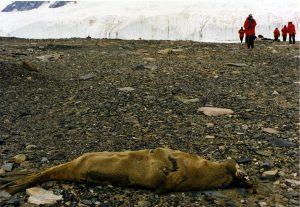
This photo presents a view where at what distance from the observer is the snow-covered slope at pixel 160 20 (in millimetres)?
89250

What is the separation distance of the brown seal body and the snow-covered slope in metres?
80.5

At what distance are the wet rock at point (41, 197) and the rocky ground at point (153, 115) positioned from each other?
0.07m

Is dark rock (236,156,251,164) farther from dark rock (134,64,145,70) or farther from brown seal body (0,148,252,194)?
dark rock (134,64,145,70)

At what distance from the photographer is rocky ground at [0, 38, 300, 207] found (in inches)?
193

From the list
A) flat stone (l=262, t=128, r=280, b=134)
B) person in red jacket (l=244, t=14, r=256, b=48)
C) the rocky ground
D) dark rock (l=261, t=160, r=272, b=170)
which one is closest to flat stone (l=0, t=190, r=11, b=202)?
the rocky ground

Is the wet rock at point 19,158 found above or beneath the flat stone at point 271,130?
above

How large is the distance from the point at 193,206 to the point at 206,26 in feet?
296

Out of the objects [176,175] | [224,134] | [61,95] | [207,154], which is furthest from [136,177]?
[61,95]

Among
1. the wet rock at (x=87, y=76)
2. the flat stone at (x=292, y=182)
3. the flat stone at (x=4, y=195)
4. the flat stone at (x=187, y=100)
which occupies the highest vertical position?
the wet rock at (x=87, y=76)

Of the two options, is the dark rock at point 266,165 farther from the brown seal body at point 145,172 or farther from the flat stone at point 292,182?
the brown seal body at point 145,172

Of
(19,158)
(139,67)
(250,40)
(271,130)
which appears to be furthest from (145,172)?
(250,40)

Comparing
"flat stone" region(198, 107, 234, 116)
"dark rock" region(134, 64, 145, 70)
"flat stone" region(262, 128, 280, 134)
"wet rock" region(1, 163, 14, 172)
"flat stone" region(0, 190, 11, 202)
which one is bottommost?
"flat stone" region(262, 128, 280, 134)

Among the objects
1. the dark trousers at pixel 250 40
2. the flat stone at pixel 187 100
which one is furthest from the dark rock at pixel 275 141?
the dark trousers at pixel 250 40

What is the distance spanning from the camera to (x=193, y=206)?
182 inches
